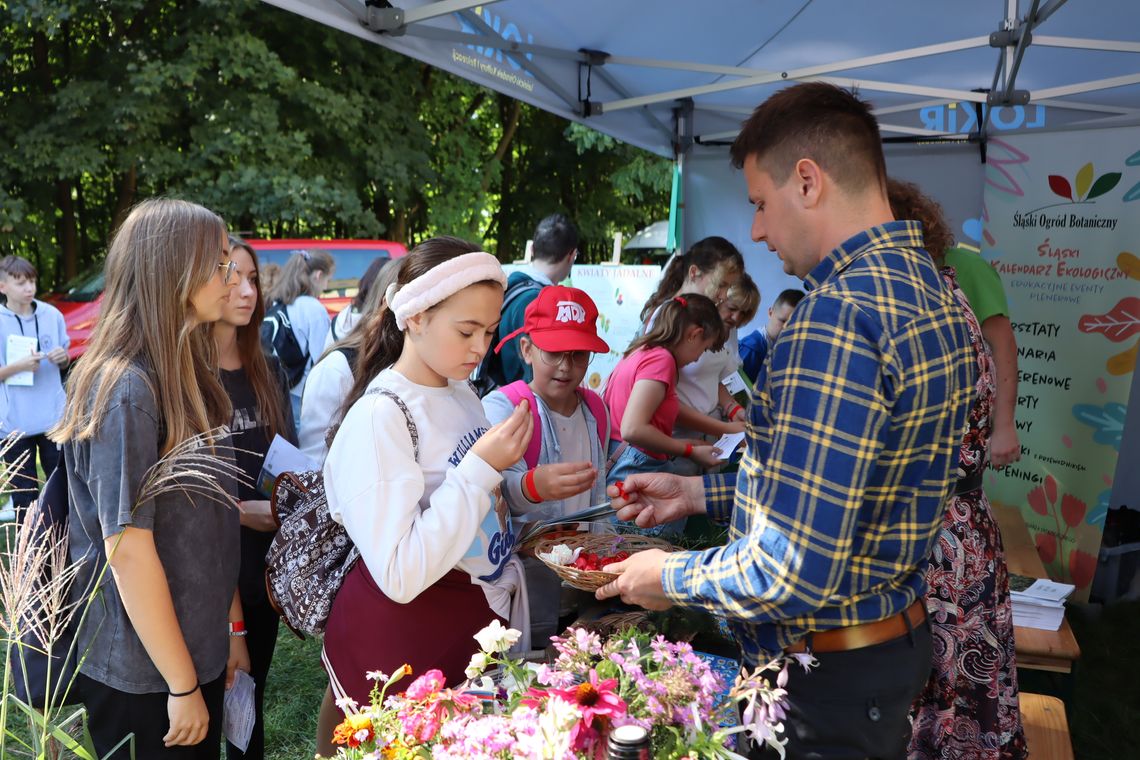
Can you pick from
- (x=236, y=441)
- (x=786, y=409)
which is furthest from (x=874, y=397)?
(x=236, y=441)

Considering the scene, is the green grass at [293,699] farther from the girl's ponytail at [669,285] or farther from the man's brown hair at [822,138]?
the man's brown hair at [822,138]

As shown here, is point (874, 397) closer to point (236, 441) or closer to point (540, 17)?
point (236, 441)

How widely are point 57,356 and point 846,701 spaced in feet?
19.4

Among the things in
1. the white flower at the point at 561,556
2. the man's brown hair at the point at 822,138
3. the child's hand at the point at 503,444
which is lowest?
the white flower at the point at 561,556

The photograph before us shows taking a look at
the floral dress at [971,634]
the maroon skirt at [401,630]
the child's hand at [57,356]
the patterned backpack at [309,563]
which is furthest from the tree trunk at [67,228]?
the floral dress at [971,634]

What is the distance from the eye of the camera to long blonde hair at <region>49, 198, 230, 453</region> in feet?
5.74

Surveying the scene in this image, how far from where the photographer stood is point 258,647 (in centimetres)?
270

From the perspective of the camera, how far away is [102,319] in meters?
1.84

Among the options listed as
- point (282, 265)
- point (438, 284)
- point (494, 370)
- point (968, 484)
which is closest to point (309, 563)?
point (438, 284)

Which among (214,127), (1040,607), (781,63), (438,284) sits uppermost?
(214,127)

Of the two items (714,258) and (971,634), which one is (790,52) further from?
(971,634)

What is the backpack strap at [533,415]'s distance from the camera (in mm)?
2572

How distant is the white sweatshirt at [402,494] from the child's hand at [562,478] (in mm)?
256

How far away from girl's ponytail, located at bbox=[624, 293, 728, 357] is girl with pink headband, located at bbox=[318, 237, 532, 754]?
176 cm
